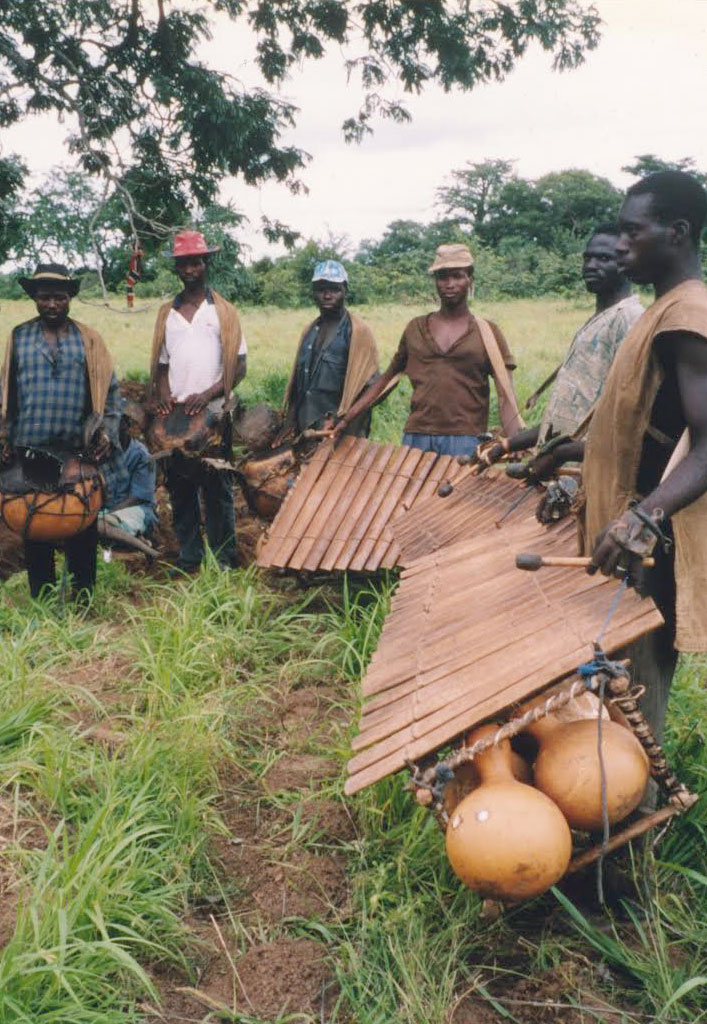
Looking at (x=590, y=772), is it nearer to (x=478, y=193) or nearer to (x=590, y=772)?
(x=590, y=772)

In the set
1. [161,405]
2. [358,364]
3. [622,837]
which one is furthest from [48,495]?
[622,837]

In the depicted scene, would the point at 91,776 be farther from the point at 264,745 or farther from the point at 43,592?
the point at 43,592

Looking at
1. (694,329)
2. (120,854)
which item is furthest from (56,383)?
(694,329)

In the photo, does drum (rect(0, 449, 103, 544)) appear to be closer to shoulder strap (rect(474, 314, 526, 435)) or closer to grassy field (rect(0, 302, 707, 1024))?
grassy field (rect(0, 302, 707, 1024))

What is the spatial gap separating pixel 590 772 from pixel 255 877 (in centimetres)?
115

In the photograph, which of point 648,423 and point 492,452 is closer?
point 648,423

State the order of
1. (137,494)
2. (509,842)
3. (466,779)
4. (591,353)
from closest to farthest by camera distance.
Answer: (509,842), (466,779), (591,353), (137,494)

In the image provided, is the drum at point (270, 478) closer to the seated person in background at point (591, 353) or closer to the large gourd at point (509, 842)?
the seated person in background at point (591, 353)

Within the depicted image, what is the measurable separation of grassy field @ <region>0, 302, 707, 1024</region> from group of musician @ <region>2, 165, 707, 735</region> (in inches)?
26.5

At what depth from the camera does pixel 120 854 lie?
8.71ft

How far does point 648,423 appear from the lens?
225 centimetres

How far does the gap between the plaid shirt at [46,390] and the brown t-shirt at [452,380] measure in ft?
5.36

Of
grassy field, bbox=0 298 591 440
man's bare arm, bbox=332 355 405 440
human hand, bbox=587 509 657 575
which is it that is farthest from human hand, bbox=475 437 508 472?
grassy field, bbox=0 298 591 440

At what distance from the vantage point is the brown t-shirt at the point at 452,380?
16.1ft
